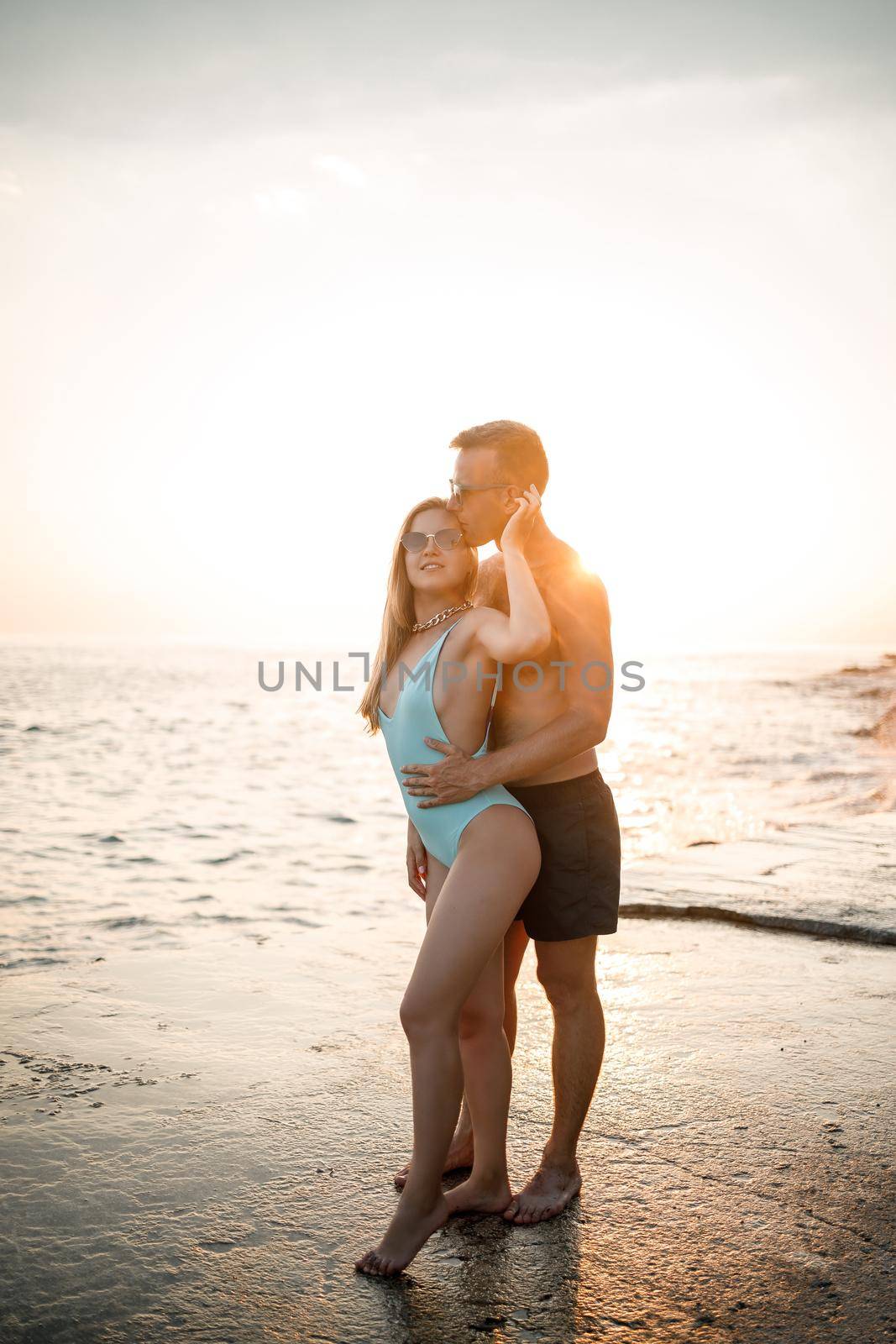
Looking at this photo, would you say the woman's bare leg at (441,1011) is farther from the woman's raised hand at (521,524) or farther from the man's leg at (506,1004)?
the woman's raised hand at (521,524)

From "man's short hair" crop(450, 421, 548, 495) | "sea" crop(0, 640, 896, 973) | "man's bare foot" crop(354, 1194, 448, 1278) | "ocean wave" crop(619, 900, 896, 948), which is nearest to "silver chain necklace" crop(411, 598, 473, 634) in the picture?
"man's short hair" crop(450, 421, 548, 495)

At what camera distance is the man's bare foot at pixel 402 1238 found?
2580 mm

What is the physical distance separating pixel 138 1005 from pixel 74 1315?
7.55 ft

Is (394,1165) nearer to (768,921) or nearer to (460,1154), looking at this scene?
(460,1154)

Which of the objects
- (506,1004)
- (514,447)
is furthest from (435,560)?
(506,1004)

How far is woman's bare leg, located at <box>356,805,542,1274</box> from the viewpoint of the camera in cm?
265

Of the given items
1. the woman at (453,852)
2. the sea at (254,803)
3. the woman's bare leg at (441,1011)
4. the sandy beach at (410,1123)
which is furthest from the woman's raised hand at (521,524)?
the sea at (254,803)

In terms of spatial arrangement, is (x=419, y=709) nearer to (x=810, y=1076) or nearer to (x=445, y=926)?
(x=445, y=926)

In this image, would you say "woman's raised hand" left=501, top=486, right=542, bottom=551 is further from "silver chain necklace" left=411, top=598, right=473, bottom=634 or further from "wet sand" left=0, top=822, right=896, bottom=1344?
"wet sand" left=0, top=822, right=896, bottom=1344

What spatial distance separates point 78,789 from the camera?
15.8 metres

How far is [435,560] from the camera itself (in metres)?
3.05

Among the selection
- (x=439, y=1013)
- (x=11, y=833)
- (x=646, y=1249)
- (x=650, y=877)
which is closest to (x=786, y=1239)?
(x=646, y=1249)

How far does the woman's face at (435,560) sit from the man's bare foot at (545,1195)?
1727 millimetres

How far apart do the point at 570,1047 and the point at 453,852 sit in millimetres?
755
